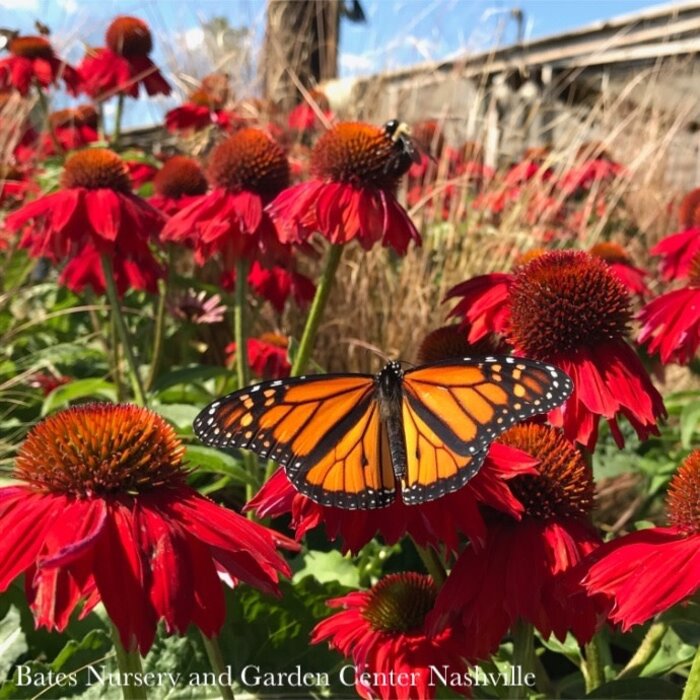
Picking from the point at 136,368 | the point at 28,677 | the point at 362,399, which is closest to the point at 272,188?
the point at 136,368

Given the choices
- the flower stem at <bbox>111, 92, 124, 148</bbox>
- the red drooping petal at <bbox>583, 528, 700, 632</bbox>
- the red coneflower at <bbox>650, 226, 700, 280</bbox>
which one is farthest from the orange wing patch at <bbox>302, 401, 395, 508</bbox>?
the flower stem at <bbox>111, 92, 124, 148</bbox>

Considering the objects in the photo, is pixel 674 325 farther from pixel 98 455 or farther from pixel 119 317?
pixel 119 317

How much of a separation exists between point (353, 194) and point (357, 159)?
0.09 metres

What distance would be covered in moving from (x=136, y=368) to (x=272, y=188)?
56cm

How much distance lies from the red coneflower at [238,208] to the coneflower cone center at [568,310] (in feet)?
2.72

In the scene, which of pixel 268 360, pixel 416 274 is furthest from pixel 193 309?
pixel 416 274

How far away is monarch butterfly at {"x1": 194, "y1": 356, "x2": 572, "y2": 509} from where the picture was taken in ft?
3.65

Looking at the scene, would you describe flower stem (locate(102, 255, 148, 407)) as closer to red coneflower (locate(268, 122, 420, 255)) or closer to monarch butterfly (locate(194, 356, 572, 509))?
red coneflower (locate(268, 122, 420, 255))

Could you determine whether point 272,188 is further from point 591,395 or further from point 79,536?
point 79,536

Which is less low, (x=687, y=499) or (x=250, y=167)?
(x=250, y=167)

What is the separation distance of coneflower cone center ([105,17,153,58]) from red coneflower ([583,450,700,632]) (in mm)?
3337

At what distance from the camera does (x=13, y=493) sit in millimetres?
1095

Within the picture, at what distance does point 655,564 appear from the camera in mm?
1031

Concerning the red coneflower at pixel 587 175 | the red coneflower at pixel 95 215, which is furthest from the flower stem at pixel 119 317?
the red coneflower at pixel 587 175
